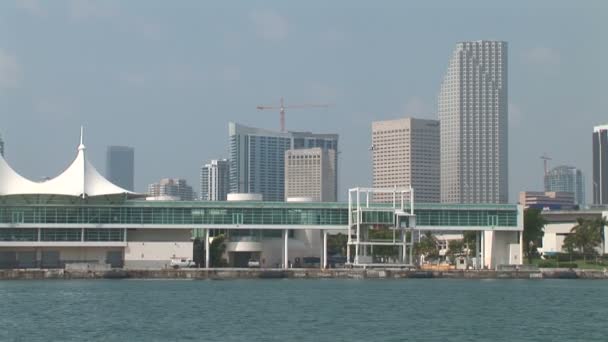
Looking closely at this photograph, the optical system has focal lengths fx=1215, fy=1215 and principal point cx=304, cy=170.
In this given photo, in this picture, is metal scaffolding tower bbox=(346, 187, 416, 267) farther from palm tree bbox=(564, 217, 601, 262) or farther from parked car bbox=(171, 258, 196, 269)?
palm tree bbox=(564, 217, 601, 262)

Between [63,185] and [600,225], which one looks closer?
[63,185]

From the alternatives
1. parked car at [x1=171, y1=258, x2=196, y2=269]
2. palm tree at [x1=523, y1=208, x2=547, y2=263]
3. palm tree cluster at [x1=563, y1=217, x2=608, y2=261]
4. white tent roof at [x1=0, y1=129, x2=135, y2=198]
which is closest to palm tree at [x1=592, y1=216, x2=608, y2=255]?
palm tree cluster at [x1=563, y1=217, x2=608, y2=261]

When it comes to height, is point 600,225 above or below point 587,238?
above

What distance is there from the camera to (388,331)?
65875 millimetres

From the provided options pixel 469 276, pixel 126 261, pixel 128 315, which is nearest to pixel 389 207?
pixel 469 276

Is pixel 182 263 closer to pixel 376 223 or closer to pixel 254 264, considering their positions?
pixel 254 264

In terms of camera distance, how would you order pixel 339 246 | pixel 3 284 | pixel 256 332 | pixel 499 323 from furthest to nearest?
1. pixel 339 246
2. pixel 3 284
3. pixel 499 323
4. pixel 256 332

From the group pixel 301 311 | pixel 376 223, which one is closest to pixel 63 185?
pixel 376 223

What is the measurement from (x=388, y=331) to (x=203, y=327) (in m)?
10.3

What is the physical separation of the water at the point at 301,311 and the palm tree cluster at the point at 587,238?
40.7 metres

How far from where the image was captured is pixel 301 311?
78250 millimetres

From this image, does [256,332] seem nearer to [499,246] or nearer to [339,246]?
[499,246]

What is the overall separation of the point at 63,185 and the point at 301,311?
5699cm

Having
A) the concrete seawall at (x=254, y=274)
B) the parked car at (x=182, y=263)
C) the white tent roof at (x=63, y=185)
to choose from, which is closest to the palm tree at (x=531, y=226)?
the concrete seawall at (x=254, y=274)
